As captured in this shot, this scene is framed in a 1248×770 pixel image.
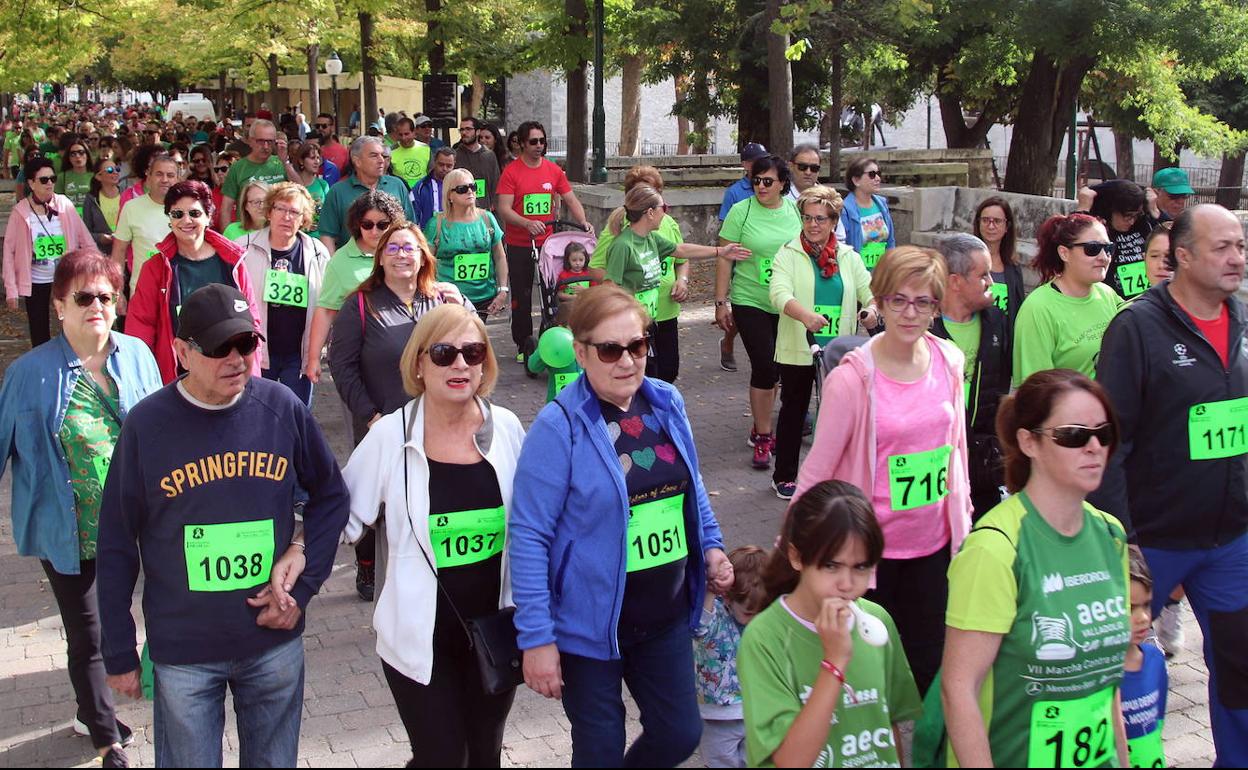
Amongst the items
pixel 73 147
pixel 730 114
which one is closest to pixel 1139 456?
pixel 73 147

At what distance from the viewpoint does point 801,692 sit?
337cm

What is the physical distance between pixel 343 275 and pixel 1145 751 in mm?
4650

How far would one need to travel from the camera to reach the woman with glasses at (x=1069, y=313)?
580 cm

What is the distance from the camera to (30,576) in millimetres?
7527

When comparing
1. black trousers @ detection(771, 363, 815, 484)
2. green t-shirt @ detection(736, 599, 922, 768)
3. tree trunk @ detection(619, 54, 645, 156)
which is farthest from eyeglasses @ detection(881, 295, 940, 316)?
tree trunk @ detection(619, 54, 645, 156)

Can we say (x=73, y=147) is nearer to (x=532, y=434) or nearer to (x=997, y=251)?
(x=997, y=251)

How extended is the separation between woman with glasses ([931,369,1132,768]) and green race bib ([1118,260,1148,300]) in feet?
15.1

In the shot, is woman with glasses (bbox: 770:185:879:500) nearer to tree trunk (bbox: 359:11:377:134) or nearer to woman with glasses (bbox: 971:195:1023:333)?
woman with glasses (bbox: 971:195:1023:333)

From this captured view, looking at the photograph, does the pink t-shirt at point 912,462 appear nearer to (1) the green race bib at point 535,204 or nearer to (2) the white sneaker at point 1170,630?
(2) the white sneaker at point 1170,630

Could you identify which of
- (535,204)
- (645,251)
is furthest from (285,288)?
(535,204)

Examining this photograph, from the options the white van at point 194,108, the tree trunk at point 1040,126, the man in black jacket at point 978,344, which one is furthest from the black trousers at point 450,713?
the white van at point 194,108

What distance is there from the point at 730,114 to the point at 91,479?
21.1 meters

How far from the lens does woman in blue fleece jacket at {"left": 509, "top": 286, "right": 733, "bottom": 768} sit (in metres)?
3.89

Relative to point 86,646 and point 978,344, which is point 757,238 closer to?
point 978,344
